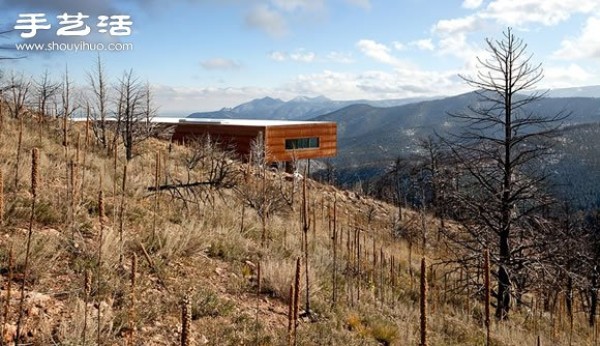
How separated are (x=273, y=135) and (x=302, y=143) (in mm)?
4689

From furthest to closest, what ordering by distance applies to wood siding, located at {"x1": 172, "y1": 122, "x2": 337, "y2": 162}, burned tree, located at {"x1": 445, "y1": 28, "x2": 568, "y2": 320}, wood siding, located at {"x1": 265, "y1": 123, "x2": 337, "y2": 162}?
wood siding, located at {"x1": 265, "y1": 123, "x2": 337, "y2": 162}
wood siding, located at {"x1": 172, "y1": 122, "x2": 337, "y2": 162}
burned tree, located at {"x1": 445, "y1": 28, "x2": 568, "y2": 320}

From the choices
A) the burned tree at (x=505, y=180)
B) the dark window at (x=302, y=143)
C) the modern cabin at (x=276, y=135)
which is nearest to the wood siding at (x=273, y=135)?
the modern cabin at (x=276, y=135)

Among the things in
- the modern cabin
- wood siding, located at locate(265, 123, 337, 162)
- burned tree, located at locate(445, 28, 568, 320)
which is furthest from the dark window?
burned tree, located at locate(445, 28, 568, 320)

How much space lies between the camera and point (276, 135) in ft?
145

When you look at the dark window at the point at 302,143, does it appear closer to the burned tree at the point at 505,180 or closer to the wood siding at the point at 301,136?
the wood siding at the point at 301,136

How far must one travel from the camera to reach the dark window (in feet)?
150

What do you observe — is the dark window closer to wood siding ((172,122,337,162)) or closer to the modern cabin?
the modern cabin

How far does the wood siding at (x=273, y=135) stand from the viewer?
4256 cm

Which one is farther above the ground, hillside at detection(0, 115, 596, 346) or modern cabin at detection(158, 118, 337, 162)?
modern cabin at detection(158, 118, 337, 162)

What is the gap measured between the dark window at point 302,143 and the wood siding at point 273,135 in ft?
1.11

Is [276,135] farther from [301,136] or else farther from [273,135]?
[301,136]

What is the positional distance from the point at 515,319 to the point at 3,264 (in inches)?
452

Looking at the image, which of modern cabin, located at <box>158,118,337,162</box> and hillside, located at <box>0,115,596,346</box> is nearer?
hillside, located at <box>0,115,596,346</box>

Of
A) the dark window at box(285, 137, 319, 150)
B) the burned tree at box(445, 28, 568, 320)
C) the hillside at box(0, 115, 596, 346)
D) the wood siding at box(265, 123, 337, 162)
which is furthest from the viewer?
the dark window at box(285, 137, 319, 150)
